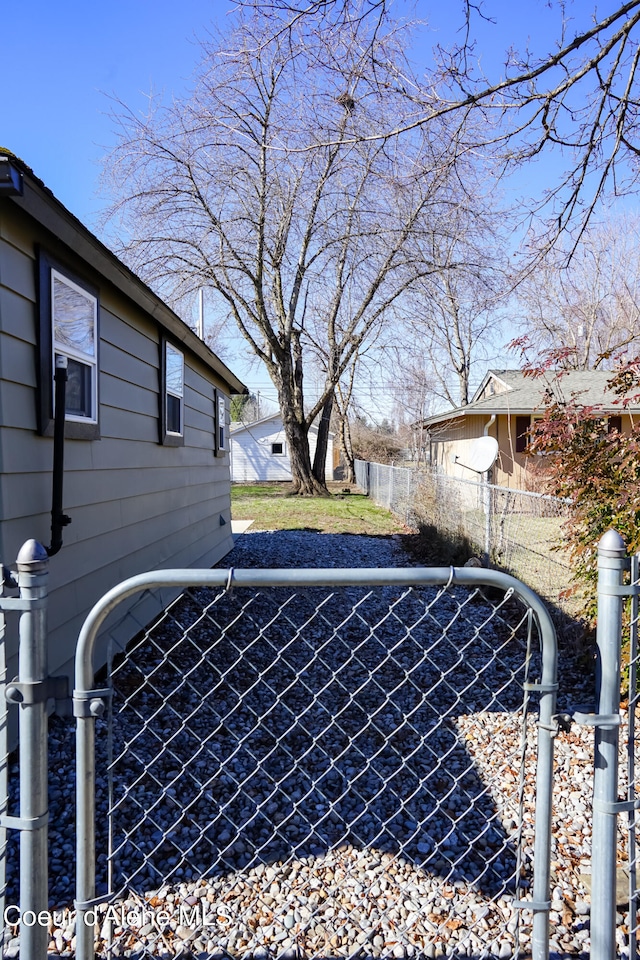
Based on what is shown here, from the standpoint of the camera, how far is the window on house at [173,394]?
6347mm

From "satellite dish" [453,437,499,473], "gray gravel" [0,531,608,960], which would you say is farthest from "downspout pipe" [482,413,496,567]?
"satellite dish" [453,437,499,473]

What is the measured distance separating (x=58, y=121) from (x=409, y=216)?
32.7 ft

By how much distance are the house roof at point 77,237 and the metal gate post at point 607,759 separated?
308cm

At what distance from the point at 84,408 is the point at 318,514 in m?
11.7

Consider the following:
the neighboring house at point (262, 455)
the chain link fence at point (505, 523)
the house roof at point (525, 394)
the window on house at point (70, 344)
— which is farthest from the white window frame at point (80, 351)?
the neighboring house at point (262, 455)

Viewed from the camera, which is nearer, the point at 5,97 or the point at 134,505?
the point at 134,505

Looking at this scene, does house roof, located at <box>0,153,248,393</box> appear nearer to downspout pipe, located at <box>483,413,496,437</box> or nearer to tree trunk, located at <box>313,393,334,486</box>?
downspout pipe, located at <box>483,413,496,437</box>

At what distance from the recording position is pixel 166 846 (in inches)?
101

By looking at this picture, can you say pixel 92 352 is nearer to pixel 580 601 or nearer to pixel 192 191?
pixel 580 601

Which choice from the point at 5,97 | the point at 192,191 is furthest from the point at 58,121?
the point at 192,191

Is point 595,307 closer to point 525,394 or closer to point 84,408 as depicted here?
point 525,394

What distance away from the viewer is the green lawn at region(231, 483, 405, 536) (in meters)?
13.3

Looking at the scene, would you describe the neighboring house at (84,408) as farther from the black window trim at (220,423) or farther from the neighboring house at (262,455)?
the neighboring house at (262,455)

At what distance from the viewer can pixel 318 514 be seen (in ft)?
51.9
